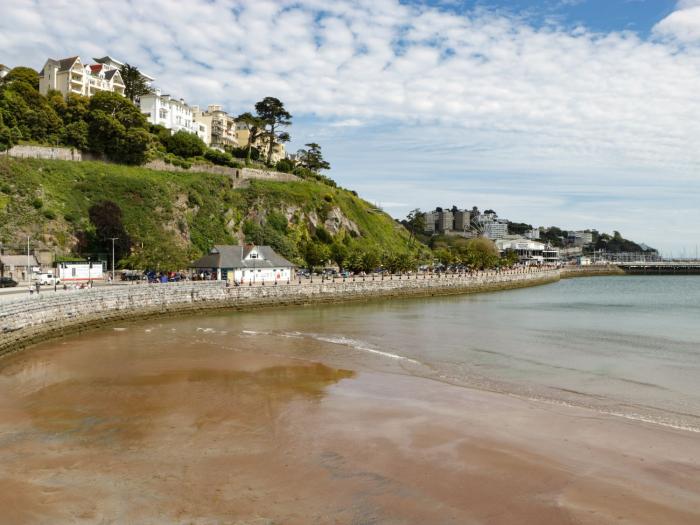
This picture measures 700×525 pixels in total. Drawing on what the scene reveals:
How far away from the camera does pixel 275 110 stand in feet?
350

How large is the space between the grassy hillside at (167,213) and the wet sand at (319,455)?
39553mm

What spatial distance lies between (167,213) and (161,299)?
32098 millimetres

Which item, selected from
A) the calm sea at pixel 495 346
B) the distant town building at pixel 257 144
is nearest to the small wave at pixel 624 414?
the calm sea at pixel 495 346

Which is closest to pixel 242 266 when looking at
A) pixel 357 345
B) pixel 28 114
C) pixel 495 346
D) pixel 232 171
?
pixel 357 345

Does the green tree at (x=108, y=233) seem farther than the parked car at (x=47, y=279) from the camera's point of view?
Yes

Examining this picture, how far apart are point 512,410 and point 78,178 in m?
66.8

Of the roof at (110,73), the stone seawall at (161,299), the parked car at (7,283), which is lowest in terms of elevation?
the stone seawall at (161,299)

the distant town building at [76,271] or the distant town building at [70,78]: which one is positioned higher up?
the distant town building at [70,78]

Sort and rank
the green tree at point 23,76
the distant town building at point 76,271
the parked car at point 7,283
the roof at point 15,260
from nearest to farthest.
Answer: the parked car at point 7,283
the roof at point 15,260
the distant town building at point 76,271
the green tree at point 23,76

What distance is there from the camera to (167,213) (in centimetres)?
7188

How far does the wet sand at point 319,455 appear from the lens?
10656 millimetres

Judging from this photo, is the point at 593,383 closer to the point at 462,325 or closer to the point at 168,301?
the point at 462,325

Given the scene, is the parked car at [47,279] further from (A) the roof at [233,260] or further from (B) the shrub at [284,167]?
(B) the shrub at [284,167]

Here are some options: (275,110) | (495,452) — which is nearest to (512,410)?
(495,452)
